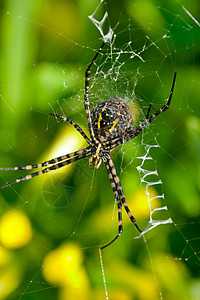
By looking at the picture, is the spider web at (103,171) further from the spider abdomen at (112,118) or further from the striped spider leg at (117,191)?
the spider abdomen at (112,118)

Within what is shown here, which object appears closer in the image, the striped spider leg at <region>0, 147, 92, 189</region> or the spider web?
the spider web

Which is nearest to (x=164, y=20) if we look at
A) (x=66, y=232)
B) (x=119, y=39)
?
(x=119, y=39)

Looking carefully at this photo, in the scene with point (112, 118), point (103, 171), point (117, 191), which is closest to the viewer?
point (112, 118)

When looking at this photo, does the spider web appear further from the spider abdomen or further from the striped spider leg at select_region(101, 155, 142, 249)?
the spider abdomen

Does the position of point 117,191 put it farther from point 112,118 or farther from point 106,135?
point 112,118

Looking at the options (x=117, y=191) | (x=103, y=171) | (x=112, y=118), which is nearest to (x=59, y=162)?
(x=103, y=171)

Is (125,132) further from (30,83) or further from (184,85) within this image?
(30,83)

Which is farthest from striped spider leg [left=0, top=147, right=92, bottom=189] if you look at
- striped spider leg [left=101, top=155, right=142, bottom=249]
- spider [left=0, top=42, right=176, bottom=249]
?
striped spider leg [left=101, top=155, right=142, bottom=249]
